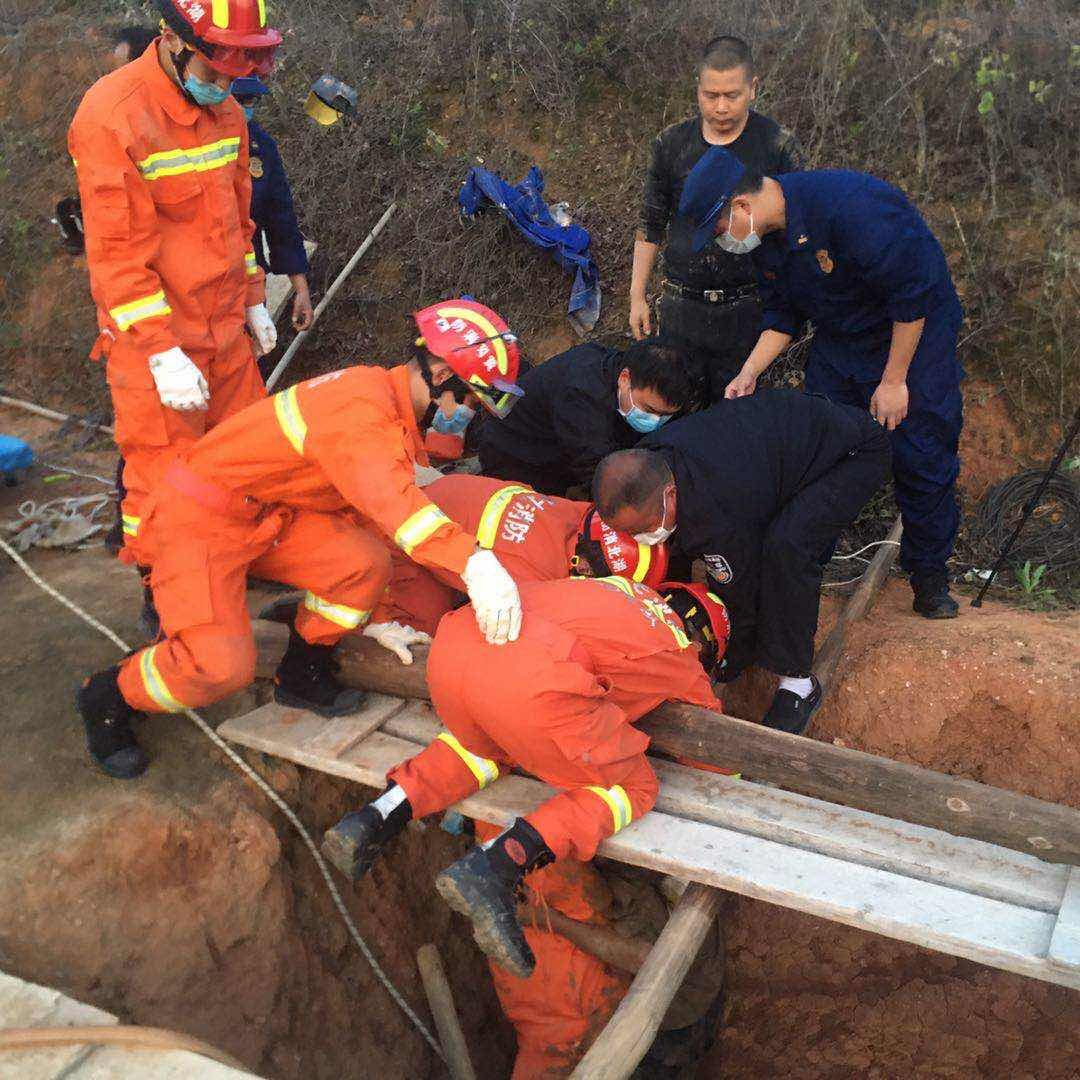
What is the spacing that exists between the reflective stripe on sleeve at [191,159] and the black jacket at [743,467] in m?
1.82

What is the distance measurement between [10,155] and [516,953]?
7355 mm

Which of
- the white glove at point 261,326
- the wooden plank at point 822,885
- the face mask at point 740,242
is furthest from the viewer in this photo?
the white glove at point 261,326

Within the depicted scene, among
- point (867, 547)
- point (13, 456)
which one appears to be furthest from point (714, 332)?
point (13, 456)

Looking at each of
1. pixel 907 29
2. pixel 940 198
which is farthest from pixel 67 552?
pixel 907 29

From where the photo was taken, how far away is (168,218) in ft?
11.5

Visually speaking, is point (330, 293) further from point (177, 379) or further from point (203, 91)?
point (177, 379)

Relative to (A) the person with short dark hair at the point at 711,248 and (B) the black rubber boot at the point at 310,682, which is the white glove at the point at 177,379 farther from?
(A) the person with short dark hair at the point at 711,248

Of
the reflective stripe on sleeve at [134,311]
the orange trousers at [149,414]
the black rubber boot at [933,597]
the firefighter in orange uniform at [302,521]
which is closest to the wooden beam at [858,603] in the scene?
the black rubber boot at [933,597]

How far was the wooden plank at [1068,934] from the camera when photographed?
2471 millimetres

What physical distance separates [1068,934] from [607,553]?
1.75m

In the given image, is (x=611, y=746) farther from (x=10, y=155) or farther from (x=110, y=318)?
(x=10, y=155)

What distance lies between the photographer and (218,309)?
3699mm

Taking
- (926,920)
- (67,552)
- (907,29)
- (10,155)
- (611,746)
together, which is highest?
(907,29)

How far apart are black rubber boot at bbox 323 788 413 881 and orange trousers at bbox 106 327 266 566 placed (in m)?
1.16
